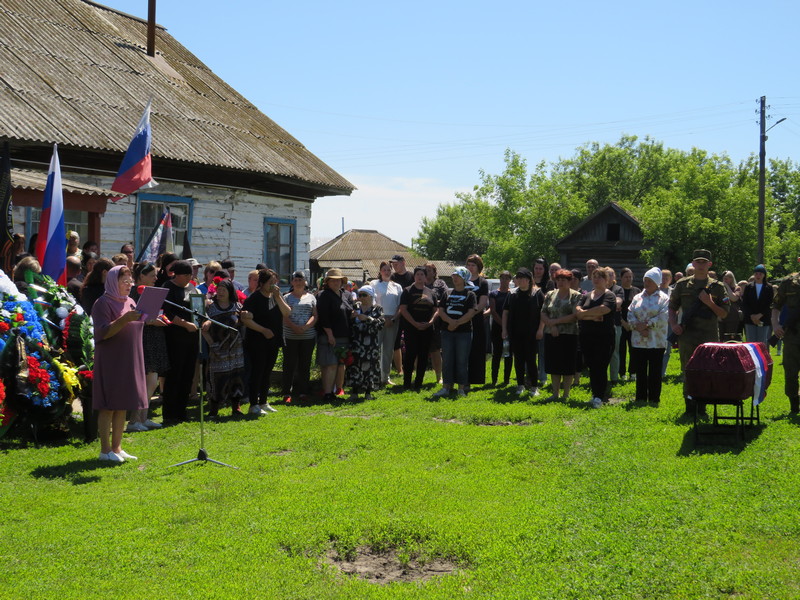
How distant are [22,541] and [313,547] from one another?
199cm

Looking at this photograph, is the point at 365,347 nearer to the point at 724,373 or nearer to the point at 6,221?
the point at 6,221

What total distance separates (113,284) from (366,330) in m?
5.14

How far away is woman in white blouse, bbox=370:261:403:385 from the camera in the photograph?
14078 mm

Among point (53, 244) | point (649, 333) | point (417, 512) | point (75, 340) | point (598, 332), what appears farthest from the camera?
point (598, 332)

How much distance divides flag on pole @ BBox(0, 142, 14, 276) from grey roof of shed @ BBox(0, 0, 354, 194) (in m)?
4.16

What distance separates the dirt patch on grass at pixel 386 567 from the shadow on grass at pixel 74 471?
3.00 m

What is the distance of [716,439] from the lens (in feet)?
29.7

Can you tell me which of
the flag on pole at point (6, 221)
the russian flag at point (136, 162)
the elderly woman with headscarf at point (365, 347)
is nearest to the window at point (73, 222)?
the russian flag at point (136, 162)

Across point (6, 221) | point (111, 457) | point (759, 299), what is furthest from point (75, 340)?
point (759, 299)

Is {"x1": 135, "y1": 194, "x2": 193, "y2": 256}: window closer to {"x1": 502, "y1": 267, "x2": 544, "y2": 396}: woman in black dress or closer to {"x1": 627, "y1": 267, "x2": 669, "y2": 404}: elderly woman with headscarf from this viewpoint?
{"x1": 502, "y1": 267, "x2": 544, "y2": 396}: woman in black dress

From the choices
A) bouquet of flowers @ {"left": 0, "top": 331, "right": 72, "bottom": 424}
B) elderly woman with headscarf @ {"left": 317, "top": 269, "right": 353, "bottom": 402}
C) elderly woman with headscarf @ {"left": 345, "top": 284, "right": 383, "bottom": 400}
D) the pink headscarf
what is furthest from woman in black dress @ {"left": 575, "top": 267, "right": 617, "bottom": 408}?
bouquet of flowers @ {"left": 0, "top": 331, "right": 72, "bottom": 424}

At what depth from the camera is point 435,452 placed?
863cm

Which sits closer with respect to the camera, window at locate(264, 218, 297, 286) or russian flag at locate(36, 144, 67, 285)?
russian flag at locate(36, 144, 67, 285)

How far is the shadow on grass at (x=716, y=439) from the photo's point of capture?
27.9 feet
